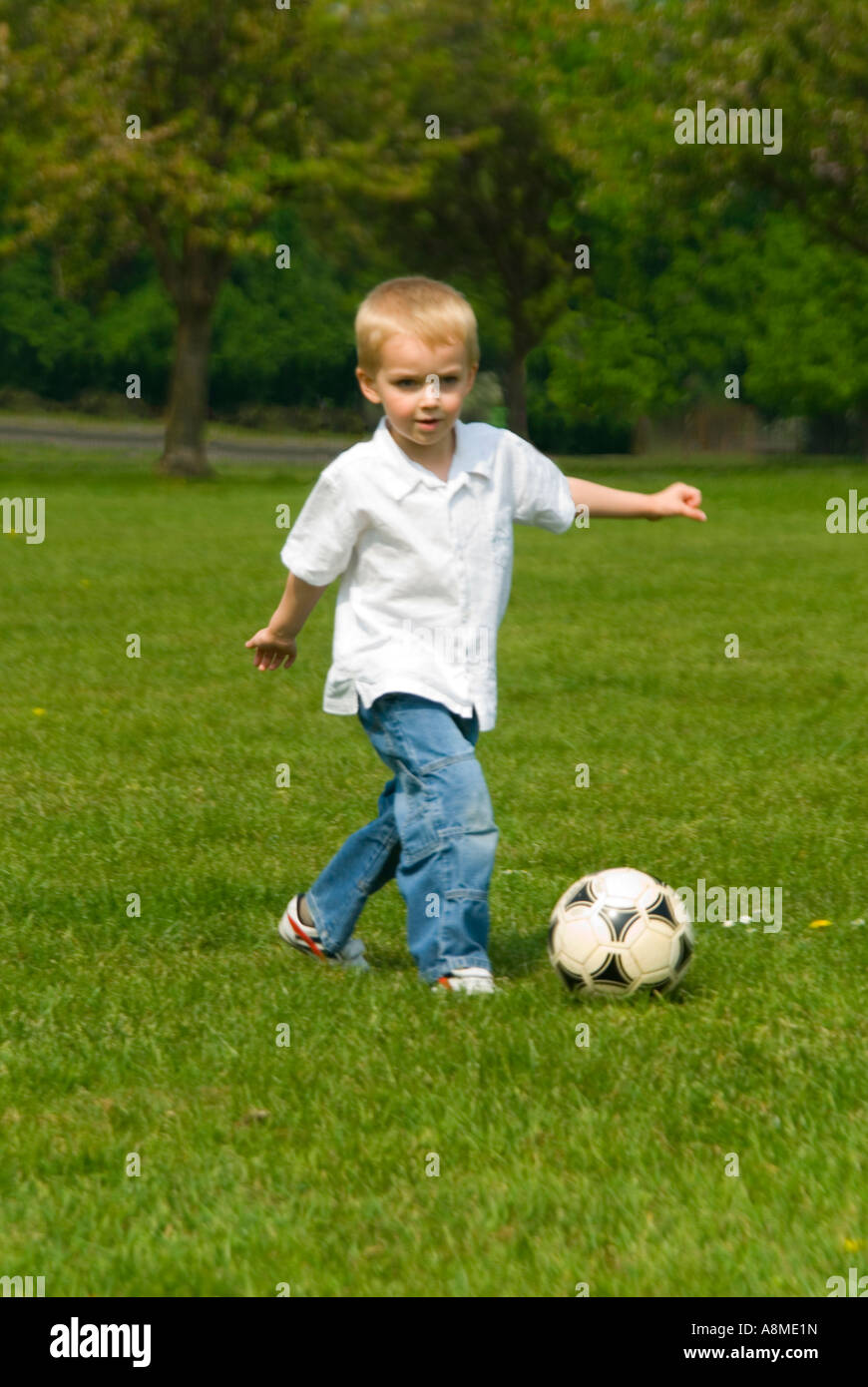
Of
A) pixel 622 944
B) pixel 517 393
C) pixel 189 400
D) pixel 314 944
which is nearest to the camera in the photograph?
pixel 622 944

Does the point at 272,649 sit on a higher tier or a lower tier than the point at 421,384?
lower

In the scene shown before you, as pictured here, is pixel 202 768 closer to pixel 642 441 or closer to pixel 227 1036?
pixel 227 1036

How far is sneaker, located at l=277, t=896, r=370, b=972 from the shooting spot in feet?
16.8

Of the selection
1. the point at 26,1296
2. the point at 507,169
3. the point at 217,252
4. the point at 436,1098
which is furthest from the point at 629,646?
the point at 507,169

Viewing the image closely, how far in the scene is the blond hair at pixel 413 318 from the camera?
471 cm

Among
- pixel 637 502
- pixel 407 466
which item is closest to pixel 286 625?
pixel 407 466

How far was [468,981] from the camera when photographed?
15.6 feet

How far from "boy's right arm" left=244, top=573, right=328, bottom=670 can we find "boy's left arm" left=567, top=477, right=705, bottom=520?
80 cm

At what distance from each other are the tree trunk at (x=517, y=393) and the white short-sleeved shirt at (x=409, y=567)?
43.5 meters

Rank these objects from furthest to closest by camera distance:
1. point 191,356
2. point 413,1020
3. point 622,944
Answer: point 191,356 → point 622,944 → point 413,1020

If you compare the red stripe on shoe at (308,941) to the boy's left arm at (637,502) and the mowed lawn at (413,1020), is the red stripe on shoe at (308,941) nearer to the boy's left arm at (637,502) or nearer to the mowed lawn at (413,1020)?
the mowed lawn at (413,1020)

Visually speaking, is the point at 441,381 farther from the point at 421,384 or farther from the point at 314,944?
the point at 314,944

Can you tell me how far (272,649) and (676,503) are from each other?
1208mm

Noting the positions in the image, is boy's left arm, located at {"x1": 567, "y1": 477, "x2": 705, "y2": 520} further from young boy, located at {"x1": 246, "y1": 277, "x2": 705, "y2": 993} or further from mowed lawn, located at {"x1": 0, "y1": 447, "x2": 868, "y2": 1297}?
mowed lawn, located at {"x1": 0, "y1": 447, "x2": 868, "y2": 1297}
